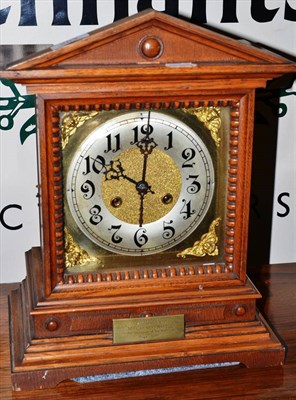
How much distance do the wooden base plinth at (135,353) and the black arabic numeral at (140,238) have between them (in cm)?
15

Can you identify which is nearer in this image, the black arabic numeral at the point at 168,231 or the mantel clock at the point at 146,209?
the mantel clock at the point at 146,209

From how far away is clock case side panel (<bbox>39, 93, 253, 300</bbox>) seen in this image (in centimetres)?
97

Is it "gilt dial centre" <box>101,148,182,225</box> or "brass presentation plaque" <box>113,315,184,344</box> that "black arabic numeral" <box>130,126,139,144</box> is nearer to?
"gilt dial centre" <box>101,148,182,225</box>

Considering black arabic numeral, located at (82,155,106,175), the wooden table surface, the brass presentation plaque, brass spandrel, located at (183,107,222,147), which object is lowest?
the wooden table surface

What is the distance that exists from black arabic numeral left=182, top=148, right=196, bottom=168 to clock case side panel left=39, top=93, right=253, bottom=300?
6cm

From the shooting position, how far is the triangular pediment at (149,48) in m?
0.91

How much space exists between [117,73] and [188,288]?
0.34m

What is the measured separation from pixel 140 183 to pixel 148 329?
218 mm

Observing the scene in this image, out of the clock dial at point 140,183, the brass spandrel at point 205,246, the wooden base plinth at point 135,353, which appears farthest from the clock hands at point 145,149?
the wooden base plinth at point 135,353

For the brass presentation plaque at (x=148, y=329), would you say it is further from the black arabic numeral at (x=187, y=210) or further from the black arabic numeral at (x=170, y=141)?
the black arabic numeral at (x=170, y=141)

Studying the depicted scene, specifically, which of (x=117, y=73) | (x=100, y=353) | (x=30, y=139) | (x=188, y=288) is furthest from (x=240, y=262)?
(x=30, y=139)

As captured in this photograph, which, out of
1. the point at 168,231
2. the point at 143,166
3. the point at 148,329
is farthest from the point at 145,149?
the point at 148,329

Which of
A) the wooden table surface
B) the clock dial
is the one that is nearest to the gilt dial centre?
the clock dial

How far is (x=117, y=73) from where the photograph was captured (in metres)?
0.92
